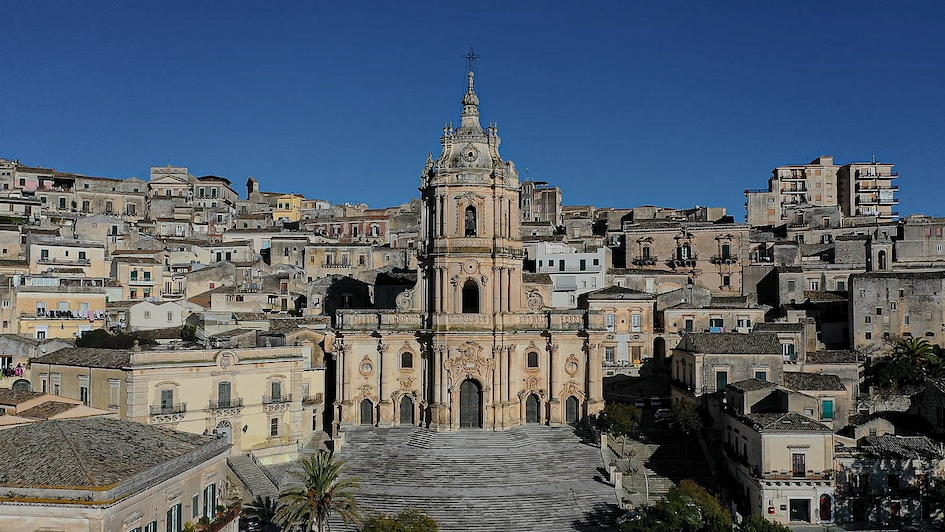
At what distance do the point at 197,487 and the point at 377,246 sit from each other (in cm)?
5546

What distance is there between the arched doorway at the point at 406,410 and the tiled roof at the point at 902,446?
1016 inches

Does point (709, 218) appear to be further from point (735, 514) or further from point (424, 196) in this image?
point (735, 514)

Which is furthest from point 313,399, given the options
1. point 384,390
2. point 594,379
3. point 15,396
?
point 594,379

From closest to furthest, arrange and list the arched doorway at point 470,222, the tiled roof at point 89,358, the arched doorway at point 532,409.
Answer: the tiled roof at point 89,358, the arched doorway at point 532,409, the arched doorway at point 470,222

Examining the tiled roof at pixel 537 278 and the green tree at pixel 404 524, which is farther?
the tiled roof at pixel 537 278

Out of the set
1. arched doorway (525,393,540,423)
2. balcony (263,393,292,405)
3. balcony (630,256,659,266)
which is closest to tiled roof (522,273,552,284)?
arched doorway (525,393,540,423)

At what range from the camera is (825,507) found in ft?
149

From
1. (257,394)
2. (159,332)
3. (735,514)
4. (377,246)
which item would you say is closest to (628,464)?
(735,514)

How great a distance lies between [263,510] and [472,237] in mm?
21258

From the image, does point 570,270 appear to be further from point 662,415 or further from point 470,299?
point 662,415

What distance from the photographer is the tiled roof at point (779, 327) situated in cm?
5926

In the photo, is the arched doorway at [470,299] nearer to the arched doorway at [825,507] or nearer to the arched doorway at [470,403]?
the arched doorway at [470,403]

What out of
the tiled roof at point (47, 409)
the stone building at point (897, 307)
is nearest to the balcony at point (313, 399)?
the tiled roof at point (47, 409)

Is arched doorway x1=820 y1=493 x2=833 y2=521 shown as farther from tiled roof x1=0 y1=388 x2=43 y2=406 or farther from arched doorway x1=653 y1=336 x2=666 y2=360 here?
tiled roof x1=0 y1=388 x2=43 y2=406
